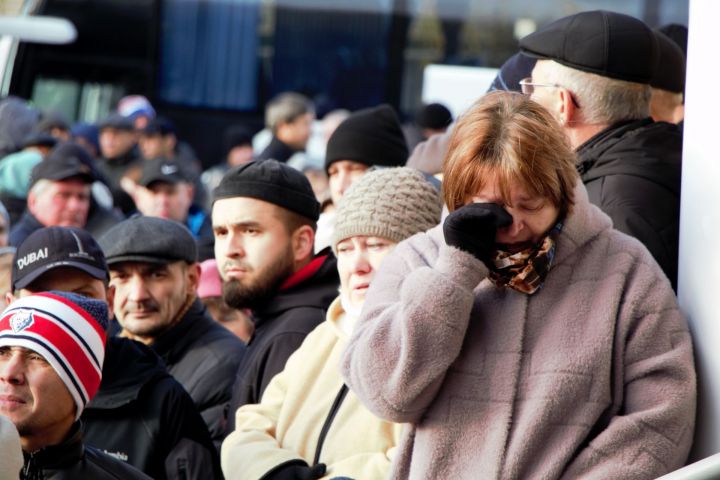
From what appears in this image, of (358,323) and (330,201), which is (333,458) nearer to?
(358,323)

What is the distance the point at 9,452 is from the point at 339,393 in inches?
47.8

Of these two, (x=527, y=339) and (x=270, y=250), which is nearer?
(x=527, y=339)

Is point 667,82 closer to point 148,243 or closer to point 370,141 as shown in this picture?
point 370,141

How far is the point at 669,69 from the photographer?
15.7 ft

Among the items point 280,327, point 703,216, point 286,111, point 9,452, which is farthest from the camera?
point 286,111

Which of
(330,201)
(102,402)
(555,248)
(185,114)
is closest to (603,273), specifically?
(555,248)

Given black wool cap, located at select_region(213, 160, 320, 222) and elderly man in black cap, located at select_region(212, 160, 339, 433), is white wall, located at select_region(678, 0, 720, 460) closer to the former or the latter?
elderly man in black cap, located at select_region(212, 160, 339, 433)

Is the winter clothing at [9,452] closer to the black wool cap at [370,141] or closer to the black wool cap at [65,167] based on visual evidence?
the black wool cap at [370,141]

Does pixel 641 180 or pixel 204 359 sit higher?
pixel 641 180

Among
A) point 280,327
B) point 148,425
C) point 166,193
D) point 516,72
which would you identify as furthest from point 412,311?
point 166,193

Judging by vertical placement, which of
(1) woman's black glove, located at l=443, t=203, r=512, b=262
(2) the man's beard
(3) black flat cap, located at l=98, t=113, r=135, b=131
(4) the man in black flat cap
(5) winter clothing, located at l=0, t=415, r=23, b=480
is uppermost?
(4) the man in black flat cap

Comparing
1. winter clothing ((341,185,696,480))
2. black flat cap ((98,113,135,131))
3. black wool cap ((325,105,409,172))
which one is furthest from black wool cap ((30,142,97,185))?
winter clothing ((341,185,696,480))

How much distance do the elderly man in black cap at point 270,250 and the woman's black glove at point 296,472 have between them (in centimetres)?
90

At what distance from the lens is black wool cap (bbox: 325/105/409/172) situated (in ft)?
18.9
